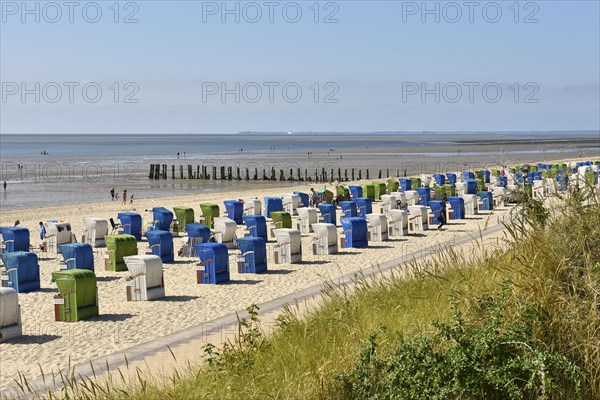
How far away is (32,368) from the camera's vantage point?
12.7 m

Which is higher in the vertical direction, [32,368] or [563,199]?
[563,199]

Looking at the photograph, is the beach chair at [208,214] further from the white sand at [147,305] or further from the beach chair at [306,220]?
the beach chair at [306,220]

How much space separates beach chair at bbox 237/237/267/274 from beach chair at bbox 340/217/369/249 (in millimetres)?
4823

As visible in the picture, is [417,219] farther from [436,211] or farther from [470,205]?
[470,205]

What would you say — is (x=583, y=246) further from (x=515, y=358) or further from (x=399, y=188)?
(x=399, y=188)

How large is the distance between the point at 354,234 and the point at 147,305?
9686 millimetres

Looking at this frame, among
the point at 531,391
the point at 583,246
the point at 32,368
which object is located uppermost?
the point at 583,246

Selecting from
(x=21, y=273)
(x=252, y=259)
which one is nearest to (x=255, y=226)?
(x=252, y=259)

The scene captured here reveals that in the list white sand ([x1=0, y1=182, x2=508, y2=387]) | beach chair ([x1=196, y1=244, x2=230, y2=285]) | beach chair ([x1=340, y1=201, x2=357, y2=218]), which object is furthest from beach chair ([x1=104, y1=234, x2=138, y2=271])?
beach chair ([x1=340, y1=201, x2=357, y2=218])

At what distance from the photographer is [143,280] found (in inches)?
710

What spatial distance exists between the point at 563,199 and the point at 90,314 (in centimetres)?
1010

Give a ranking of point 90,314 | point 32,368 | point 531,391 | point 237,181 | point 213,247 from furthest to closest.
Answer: point 237,181 → point 213,247 → point 90,314 → point 32,368 → point 531,391

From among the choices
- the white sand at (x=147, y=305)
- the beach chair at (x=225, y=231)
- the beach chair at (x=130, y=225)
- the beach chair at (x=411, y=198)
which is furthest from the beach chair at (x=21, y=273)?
the beach chair at (x=411, y=198)

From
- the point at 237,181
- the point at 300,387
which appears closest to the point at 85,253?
the point at 300,387
